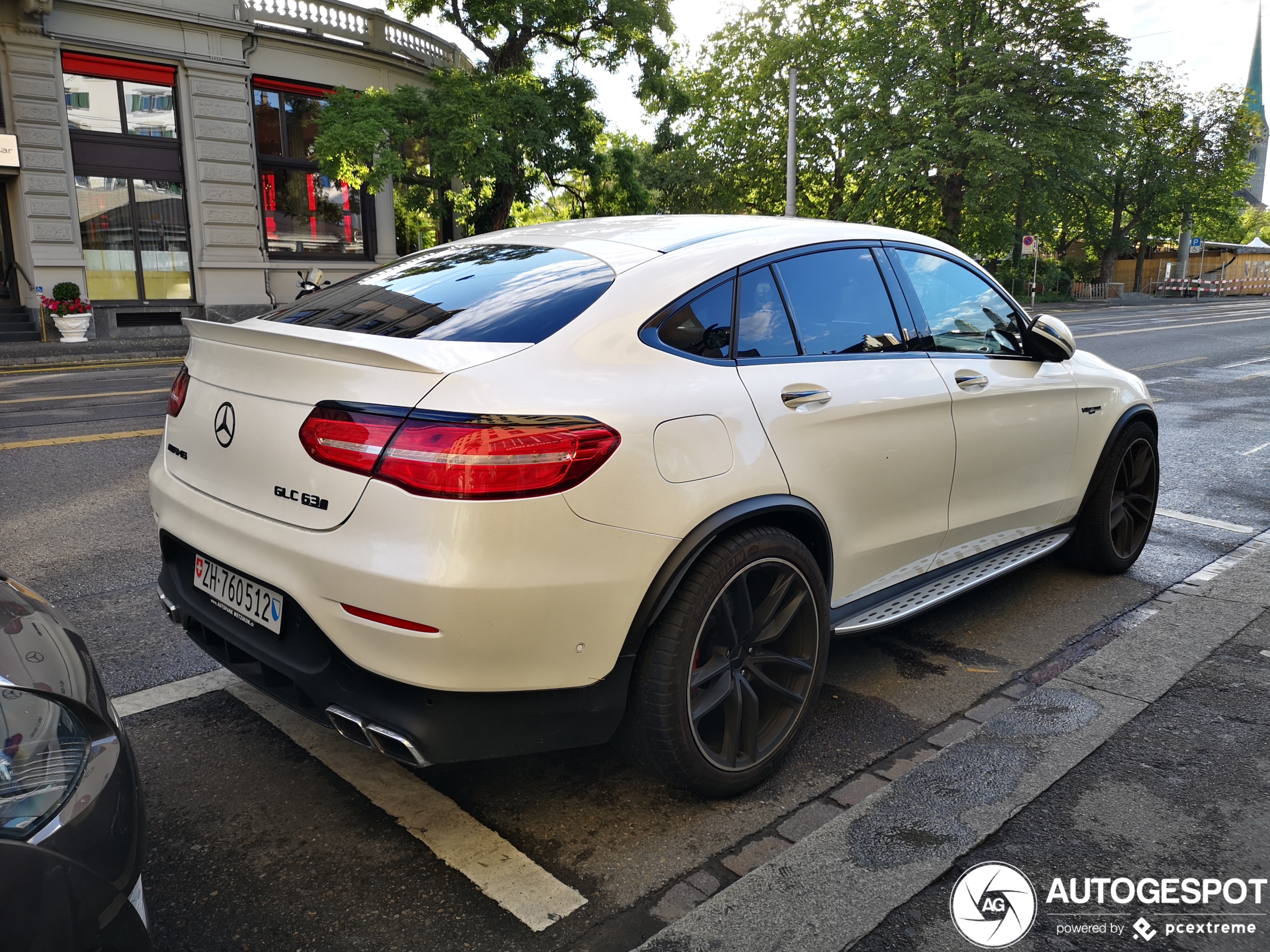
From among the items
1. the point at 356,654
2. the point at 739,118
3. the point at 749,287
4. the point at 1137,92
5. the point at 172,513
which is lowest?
the point at 356,654

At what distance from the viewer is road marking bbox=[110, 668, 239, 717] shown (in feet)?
10.7

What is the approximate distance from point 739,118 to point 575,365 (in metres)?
37.9

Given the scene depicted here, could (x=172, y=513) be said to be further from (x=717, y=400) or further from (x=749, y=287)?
(x=749, y=287)

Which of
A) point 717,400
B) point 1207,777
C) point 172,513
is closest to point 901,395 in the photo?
point 717,400

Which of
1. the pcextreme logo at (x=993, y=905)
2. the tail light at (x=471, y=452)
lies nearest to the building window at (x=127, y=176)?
the tail light at (x=471, y=452)

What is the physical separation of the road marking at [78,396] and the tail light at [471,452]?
10007mm

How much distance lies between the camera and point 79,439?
799 centimetres

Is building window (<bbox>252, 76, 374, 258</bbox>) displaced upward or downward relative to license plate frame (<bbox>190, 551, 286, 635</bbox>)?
upward

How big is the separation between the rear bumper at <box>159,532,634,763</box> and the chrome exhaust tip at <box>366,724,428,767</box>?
12 mm

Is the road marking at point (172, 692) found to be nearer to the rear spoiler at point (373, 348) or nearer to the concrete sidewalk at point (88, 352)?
the rear spoiler at point (373, 348)

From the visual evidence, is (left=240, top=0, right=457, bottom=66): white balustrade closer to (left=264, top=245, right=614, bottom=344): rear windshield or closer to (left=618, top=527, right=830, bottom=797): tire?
(left=264, top=245, right=614, bottom=344): rear windshield

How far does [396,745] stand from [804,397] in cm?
153

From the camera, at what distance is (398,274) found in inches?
129

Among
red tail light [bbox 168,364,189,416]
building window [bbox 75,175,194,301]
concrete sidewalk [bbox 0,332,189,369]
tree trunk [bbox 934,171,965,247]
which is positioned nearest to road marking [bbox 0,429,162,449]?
red tail light [bbox 168,364,189,416]
